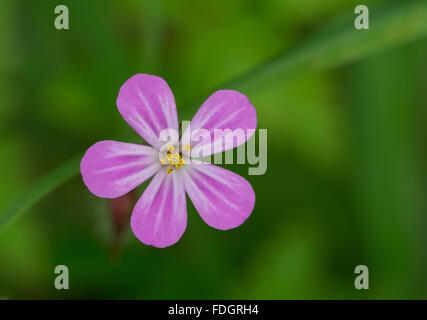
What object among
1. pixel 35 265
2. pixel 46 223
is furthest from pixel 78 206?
pixel 35 265

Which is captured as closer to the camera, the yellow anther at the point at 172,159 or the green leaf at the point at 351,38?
the yellow anther at the point at 172,159

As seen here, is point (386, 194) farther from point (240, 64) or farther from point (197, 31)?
point (197, 31)

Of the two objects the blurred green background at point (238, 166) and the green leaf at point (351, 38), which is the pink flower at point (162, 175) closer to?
the green leaf at point (351, 38)

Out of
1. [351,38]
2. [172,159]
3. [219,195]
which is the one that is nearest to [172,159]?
[172,159]

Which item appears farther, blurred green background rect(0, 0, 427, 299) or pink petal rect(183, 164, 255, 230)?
blurred green background rect(0, 0, 427, 299)

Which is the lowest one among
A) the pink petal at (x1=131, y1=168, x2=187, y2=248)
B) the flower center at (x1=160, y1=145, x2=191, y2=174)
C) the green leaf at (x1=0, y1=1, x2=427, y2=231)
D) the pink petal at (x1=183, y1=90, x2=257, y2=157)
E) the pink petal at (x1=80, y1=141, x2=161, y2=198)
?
the pink petal at (x1=131, y1=168, x2=187, y2=248)

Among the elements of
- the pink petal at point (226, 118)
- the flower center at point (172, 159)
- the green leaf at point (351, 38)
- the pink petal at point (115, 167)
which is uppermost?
the green leaf at point (351, 38)

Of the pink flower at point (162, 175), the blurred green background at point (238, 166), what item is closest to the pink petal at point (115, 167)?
the pink flower at point (162, 175)

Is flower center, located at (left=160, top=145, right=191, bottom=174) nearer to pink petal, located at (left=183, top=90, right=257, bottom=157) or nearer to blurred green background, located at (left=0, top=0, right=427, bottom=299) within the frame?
pink petal, located at (left=183, top=90, right=257, bottom=157)

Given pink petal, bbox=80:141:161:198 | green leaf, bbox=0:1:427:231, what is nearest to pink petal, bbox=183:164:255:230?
pink petal, bbox=80:141:161:198
